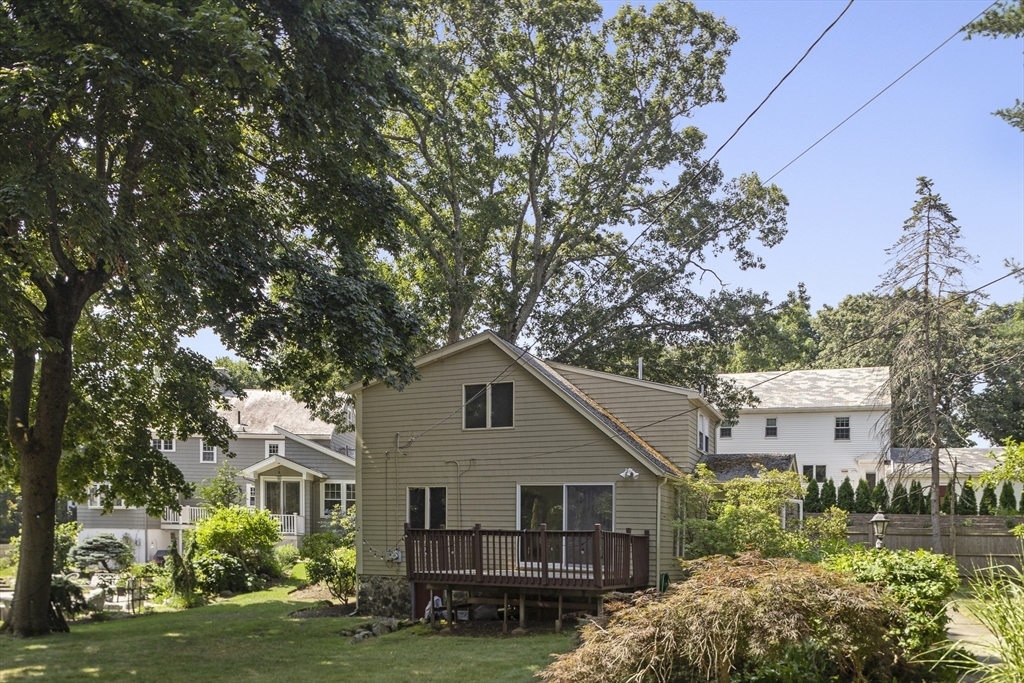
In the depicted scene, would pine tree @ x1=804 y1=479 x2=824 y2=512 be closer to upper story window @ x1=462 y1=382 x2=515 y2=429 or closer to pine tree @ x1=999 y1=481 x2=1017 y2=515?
pine tree @ x1=999 y1=481 x2=1017 y2=515

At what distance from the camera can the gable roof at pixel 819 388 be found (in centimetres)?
4056

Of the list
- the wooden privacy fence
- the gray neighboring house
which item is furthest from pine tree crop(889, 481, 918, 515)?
the gray neighboring house

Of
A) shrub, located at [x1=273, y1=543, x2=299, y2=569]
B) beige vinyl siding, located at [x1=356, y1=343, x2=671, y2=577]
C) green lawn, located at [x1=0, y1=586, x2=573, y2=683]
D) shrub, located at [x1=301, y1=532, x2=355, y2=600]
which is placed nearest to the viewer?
green lawn, located at [x1=0, y1=586, x2=573, y2=683]

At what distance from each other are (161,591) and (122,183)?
562 inches

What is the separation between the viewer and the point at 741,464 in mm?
21406

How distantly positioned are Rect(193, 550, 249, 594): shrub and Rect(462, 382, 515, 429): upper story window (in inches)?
389

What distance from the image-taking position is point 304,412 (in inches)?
1497

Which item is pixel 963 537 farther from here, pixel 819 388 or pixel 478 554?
pixel 478 554

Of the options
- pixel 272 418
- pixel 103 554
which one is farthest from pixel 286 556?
pixel 272 418

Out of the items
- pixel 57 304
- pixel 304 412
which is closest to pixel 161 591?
pixel 57 304

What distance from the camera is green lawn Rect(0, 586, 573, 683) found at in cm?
1310

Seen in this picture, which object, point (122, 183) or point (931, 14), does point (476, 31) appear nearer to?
point (122, 183)

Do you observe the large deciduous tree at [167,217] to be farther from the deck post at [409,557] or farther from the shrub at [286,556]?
the shrub at [286,556]

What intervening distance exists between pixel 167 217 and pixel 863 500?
27.7 m
